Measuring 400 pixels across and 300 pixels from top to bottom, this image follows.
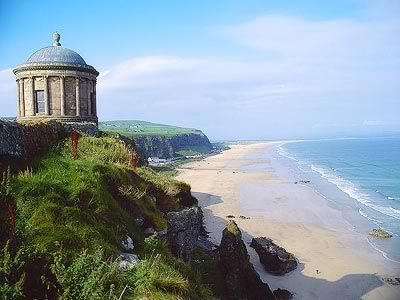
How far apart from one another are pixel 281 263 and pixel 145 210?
15.3m

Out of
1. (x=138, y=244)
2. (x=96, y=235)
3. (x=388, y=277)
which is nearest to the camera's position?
(x=96, y=235)

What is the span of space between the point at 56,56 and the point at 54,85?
2.16 metres

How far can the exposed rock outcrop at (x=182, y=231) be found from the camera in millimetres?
14850

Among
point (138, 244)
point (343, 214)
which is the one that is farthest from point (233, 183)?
point (138, 244)

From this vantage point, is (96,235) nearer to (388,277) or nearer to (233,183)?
(388,277)

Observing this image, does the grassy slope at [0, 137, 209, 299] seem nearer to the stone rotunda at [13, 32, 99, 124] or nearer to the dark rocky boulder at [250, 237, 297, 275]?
the dark rocky boulder at [250, 237, 297, 275]

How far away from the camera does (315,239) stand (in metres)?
31.9

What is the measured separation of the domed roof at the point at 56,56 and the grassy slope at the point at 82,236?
15.7 metres

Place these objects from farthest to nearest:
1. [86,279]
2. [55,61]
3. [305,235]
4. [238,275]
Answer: [305,235] → [55,61] → [238,275] → [86,279]

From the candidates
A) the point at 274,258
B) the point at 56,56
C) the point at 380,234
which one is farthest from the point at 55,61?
the point at 380,234

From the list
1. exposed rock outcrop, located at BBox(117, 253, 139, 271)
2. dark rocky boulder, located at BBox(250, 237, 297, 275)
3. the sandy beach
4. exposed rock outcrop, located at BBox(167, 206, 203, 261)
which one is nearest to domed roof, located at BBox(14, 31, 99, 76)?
exposed rock outcrop, located at BBox(167, 206, 203, 261)

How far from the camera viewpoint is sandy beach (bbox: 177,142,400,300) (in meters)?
22.6

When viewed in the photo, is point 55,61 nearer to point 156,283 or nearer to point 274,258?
point 274,258

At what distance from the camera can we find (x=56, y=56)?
26594 mm
